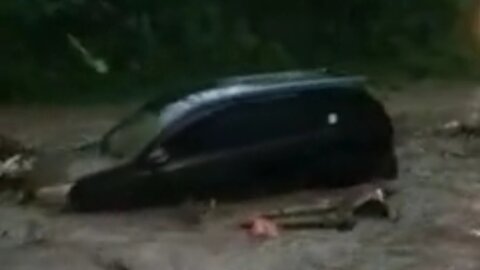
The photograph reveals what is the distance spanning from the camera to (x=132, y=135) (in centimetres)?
1492

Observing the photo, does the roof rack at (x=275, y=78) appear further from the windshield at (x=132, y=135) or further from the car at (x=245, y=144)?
the windshield at (x=132, y=135)

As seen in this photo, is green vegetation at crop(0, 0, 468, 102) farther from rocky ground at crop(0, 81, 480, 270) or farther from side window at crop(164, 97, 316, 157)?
side window at crop(164, 97, 316, 157)

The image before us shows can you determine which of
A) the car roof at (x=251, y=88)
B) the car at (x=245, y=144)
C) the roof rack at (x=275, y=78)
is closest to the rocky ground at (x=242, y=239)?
the car at (x=245, y=144)

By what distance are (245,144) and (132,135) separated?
4.26 feet

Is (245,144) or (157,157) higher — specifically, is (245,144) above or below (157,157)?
below

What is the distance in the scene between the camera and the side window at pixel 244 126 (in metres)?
14.7

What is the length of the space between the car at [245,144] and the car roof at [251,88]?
0.5 inches

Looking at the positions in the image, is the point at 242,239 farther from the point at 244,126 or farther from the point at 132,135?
the point at 132,135

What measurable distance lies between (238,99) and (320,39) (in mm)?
17005

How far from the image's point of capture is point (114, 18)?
94.8 ft

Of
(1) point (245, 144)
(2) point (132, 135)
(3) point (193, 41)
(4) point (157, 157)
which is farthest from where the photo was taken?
(3) point (193, 41)

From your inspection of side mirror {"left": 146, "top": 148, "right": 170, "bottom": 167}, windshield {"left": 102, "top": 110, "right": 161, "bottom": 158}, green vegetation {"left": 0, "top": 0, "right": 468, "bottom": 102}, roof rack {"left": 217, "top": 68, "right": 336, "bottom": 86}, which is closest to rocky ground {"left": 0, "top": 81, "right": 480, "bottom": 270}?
side mirror {"left": 146, "top": 148, "right": 170, "bottom": 167}

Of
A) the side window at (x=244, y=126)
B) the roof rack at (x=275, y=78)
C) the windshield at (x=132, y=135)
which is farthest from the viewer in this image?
the roof rack at (x=275, y=78)

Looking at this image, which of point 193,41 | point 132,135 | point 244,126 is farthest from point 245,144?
point 193,41
